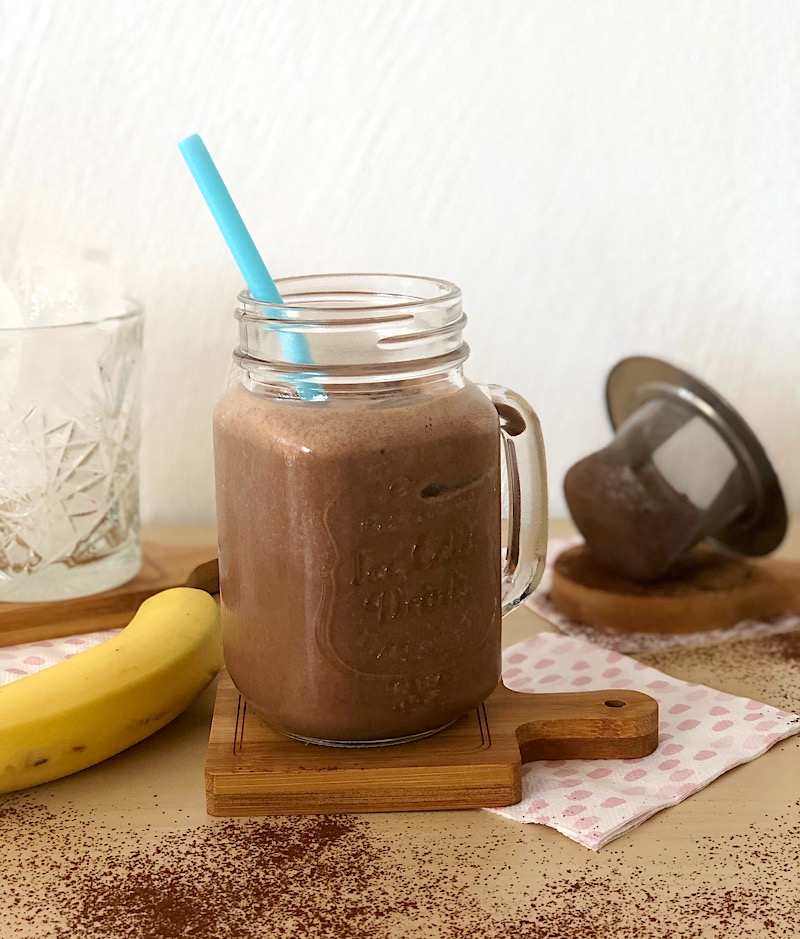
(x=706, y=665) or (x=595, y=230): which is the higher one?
(x=595, y=230)

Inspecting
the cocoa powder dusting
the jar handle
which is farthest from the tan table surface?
the jar handle

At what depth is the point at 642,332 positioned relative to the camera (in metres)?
1.25

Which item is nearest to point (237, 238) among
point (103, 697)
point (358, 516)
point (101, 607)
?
point (358, 516)

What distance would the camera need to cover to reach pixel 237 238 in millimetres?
691

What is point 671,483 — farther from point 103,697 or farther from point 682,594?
point 103,697

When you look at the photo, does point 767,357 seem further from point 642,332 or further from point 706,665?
point 706,665

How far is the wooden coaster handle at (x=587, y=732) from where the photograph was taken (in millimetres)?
747

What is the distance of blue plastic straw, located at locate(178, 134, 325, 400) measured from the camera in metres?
0.68

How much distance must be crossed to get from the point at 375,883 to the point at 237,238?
39cm

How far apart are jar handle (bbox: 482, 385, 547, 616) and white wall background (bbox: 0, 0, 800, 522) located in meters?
0.48

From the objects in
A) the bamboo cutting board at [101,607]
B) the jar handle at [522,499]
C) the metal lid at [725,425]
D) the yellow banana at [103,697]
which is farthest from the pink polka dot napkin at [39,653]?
the metal lid at [725,425]

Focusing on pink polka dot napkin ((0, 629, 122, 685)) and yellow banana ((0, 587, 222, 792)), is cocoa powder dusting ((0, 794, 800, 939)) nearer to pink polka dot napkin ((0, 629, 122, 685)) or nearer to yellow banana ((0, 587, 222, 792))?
yellow banana ((0, 587, 222, 792))

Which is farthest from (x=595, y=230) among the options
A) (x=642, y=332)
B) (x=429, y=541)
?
(x=429, y=541)

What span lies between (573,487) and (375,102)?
46cm
